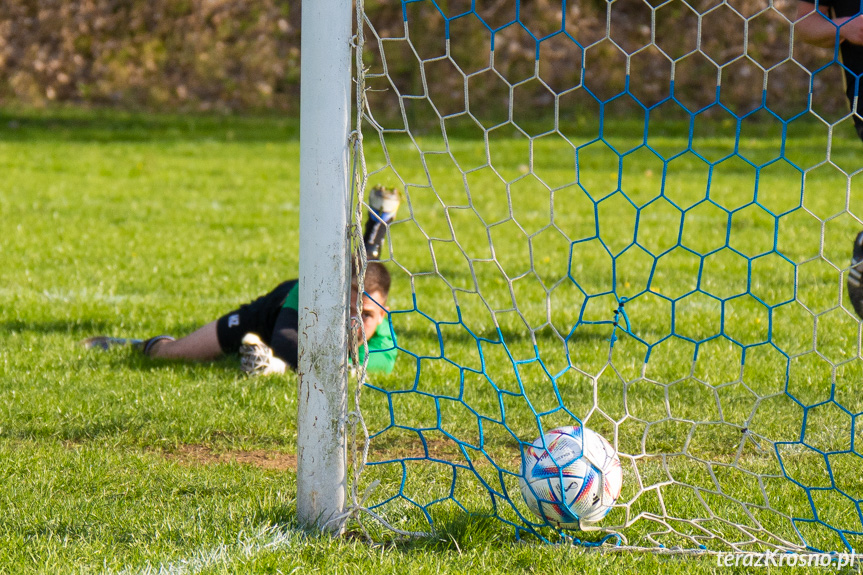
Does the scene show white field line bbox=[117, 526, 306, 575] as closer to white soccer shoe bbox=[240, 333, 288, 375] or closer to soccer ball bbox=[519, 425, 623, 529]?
soccer ball bbox=[519, 425, 623, 529]

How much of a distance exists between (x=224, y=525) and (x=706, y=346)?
271 cm

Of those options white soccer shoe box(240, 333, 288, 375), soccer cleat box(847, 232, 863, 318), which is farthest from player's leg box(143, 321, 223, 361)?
soccer cleat box(847, 232, 863, 318)

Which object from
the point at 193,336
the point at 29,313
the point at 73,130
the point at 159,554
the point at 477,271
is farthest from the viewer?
the point at 73,130

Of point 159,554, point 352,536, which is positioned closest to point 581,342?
point 352,536

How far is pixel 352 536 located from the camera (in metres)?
2.57

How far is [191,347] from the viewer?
431 cm

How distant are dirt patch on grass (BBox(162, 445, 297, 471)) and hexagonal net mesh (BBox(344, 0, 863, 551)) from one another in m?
0.29

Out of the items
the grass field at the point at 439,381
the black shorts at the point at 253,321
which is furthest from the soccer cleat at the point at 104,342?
the black shorts at the point at 253,321

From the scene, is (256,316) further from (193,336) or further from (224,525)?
(224,525)

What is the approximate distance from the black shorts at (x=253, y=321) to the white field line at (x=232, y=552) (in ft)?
6.00

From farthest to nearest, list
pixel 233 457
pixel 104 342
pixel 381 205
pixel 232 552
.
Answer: pixel 104 342 < pixel 381 205 < pixel 233 457 < pixel 232 552

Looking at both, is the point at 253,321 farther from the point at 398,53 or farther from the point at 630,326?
the point at 398,53

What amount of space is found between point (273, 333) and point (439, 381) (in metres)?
0.78

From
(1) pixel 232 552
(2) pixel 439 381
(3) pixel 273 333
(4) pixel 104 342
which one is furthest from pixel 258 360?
(1) pixel 232 552
